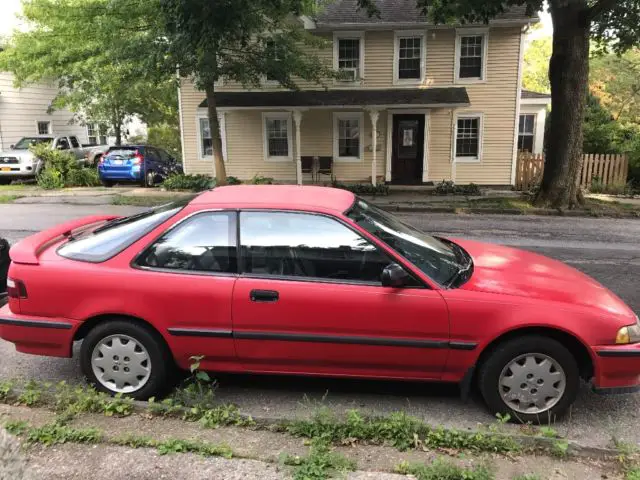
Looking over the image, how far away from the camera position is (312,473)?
2.76 meters

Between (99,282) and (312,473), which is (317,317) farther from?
(99,282)

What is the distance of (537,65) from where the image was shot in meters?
46.4

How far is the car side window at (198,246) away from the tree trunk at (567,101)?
12082mm

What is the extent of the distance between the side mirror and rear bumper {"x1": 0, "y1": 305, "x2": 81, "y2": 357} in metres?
2.19

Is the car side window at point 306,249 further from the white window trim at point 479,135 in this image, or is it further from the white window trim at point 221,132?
the white window trim at point 221,132

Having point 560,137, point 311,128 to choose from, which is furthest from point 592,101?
point 311,128

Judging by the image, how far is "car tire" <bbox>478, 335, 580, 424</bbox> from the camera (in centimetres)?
344

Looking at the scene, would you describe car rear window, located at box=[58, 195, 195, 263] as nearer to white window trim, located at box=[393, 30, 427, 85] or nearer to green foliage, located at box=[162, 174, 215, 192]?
green foliage, located at box=[162, 174, 215, 192]

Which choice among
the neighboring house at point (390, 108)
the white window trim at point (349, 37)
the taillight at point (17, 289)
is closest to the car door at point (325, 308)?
the taillight at point (17, 289)

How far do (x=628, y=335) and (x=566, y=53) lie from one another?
1187 cm

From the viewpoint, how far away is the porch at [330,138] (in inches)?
725

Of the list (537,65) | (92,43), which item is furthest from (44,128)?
(537,65)

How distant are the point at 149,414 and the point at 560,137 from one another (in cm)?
1330

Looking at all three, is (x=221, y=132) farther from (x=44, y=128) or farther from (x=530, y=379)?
(x=530, y=379)
